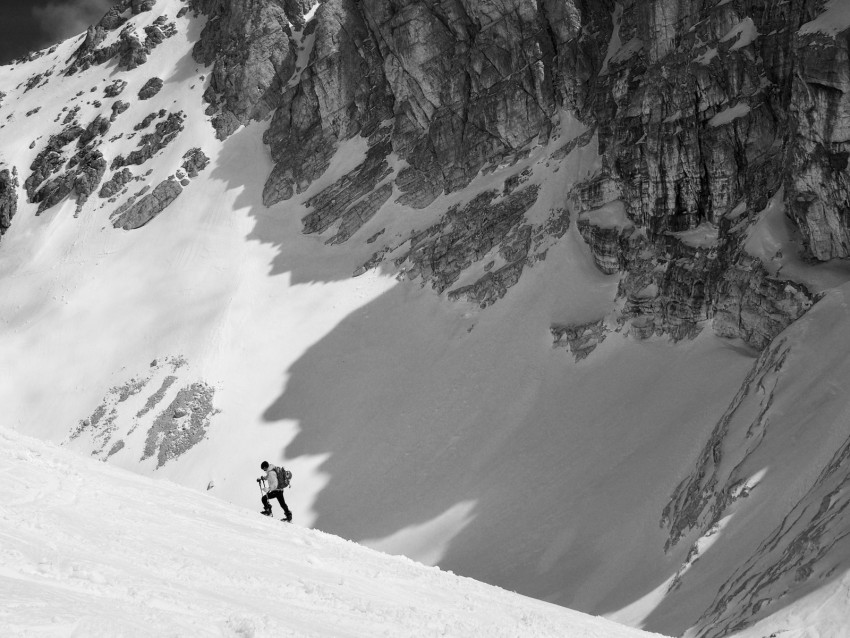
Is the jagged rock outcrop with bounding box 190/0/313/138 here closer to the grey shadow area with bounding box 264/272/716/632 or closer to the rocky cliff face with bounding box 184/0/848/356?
the rocky cliff face with bounding box 184/0/848/356

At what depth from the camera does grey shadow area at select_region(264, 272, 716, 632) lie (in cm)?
3200

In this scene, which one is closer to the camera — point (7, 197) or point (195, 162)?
point (195, 162)

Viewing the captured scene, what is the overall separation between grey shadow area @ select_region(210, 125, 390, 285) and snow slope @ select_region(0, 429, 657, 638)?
1802 inches

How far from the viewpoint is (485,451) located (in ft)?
137

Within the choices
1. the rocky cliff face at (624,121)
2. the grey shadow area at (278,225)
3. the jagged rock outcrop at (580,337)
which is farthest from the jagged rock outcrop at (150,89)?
the jagged rock outcrop at (580,337)

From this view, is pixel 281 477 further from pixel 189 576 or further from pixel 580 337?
→ pixel 580 337

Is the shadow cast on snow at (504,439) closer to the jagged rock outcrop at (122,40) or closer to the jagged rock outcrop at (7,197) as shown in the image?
the jagged rock outcrop at (7,197)

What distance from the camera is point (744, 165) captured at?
42.4 m

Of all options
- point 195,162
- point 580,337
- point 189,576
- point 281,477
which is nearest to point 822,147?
point 580,337

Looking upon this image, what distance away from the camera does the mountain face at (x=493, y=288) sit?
28875mm

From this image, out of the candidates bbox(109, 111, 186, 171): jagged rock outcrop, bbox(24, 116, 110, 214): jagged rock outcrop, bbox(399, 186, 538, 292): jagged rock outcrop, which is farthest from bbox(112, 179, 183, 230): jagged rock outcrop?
bbox(399, 186, 538, 292): jagged rock outcrop

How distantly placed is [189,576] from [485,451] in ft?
106

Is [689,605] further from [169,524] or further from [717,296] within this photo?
[717,296]

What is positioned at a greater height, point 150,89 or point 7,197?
point 150,89
